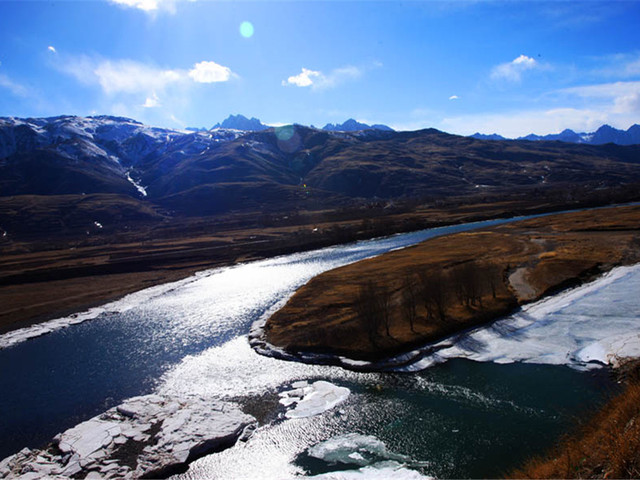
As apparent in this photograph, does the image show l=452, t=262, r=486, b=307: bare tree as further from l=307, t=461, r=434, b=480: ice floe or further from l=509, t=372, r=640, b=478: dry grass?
l=307, t=461, r=434, b=480: ice floe

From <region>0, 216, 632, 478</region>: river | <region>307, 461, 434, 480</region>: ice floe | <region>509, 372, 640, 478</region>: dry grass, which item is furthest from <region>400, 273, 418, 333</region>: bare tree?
<region>509, 372, 640, 478</region>: dry grass

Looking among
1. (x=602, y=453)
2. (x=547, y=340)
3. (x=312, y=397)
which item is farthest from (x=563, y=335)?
(x=602, y=453)

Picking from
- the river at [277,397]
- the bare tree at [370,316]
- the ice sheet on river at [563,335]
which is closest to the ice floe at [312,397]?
the river at [277,397]

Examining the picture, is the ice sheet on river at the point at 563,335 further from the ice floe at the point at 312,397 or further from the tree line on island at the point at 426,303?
the ice floe at the point at 312,397

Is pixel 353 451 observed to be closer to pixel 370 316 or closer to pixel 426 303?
pixel 370 316

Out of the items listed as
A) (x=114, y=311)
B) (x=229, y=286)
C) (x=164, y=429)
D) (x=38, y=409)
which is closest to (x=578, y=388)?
(x=164, y=429)

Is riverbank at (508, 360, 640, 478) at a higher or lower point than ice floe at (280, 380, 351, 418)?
higher

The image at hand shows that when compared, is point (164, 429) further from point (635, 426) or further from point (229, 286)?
point (229, 286)
